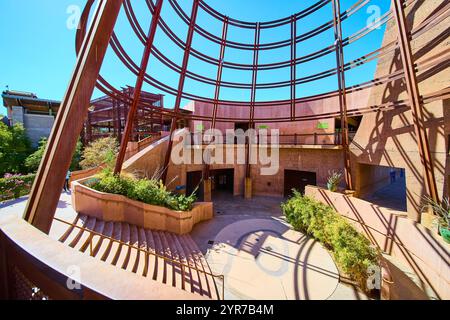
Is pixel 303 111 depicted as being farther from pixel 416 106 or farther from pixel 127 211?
pixel 127 211

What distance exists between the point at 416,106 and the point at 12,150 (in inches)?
1063

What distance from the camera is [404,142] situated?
844 cm

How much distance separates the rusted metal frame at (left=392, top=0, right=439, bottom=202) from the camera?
21.9ft

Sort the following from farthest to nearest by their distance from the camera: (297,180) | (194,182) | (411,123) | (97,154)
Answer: (194,182), (297,180), (97,154), (411,123)

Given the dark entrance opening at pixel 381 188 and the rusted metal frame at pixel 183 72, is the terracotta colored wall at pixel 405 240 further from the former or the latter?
the rusted metal frame at pixel 183 72

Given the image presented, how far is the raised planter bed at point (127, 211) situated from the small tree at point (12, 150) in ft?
41.2

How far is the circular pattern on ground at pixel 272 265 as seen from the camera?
5.07 metres

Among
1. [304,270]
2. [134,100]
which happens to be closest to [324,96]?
[304,270]

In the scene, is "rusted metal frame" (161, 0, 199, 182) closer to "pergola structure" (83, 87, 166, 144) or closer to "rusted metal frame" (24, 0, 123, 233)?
"pergola structure" (83, 87, 166, 144)

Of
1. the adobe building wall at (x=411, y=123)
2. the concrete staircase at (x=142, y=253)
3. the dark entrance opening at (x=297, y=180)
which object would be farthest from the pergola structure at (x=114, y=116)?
the adobe building wall at (x=411, y=123)

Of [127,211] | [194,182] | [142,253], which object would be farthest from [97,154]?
[142,253]

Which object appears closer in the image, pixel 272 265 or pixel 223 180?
pixel 272 265

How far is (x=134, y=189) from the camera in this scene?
762 cm

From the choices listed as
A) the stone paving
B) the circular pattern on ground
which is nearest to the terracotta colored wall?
the stone paving
